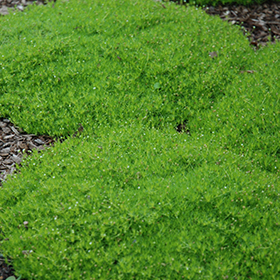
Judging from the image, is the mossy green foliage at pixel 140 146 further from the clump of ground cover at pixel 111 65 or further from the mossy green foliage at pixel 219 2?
the mossy green foliage at pixel 219 2

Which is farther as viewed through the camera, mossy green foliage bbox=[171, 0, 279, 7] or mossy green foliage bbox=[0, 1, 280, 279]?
mossy green foliage bbox=[171, 0, 279, 7]

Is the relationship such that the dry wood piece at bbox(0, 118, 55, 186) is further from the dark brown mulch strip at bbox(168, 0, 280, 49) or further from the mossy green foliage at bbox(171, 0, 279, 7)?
the mossy green foliage at bbox(171, 0, 279, 7)

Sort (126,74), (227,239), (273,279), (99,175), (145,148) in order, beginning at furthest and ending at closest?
(126,74), (145,148), (99,175), (227,239), (273,279)

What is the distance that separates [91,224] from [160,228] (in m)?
1.05

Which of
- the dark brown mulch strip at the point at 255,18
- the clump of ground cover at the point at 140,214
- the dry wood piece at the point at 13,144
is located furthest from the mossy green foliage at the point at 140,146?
the dark brown mulch strip at the point at 255,18

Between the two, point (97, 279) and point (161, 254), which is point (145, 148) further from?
point (97, 279)

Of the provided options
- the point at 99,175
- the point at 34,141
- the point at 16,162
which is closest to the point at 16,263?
the point at 99,175

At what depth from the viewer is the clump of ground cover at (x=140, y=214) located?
4.52 metres

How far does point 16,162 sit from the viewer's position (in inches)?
248

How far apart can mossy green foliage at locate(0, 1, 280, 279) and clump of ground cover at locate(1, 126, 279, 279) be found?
0.07 feet

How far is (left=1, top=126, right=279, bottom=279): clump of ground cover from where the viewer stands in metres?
4.52

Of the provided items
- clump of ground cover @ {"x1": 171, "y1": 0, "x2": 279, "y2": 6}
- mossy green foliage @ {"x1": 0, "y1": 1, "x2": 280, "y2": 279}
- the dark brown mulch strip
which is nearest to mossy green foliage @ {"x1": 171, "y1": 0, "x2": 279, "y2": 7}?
clump of ground cover @ {"x1": 171, "y1": 0, "x2": 279, "y2": 6}

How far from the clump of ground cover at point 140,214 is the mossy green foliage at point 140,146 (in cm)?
2

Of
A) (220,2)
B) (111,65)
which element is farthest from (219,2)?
(111,65)
